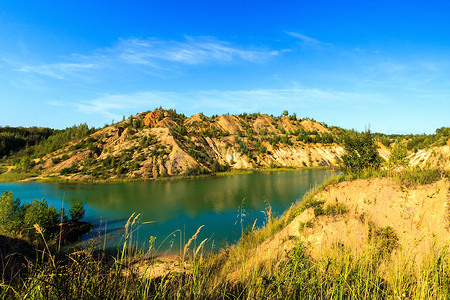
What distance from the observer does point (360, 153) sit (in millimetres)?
15031

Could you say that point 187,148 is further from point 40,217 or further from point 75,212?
point 40,217

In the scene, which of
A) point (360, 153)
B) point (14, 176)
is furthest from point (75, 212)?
point (14, 176)

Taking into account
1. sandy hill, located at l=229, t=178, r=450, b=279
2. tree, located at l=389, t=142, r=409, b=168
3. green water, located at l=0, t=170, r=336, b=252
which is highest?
tree, located at l=389, t=142, r=409, b=168

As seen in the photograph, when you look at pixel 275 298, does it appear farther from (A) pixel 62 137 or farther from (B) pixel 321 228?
(A) pixel 62 137

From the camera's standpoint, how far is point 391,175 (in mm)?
11031

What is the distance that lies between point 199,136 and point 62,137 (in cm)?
5303

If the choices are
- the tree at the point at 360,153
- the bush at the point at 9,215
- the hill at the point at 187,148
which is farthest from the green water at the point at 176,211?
the hill at the point at 187,148

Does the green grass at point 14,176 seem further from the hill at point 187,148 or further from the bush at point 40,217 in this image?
the bush at point 40,217

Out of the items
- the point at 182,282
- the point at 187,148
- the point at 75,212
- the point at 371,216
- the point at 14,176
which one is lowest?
the point at 75,212

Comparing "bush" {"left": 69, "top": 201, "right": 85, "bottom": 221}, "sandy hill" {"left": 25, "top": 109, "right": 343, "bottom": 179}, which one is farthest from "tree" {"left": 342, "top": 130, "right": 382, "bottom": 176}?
"sandy hill" {"left": 25, "top": 109, "right": 343, "bottom": 179}

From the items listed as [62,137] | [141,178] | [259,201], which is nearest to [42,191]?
[141,178]

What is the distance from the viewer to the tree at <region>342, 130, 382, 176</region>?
14.4 meters

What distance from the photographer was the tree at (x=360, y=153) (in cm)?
1441

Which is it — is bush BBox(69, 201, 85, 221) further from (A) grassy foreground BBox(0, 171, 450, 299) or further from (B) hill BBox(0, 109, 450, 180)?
(B) hill BBox(0, 109, 450, 180)
